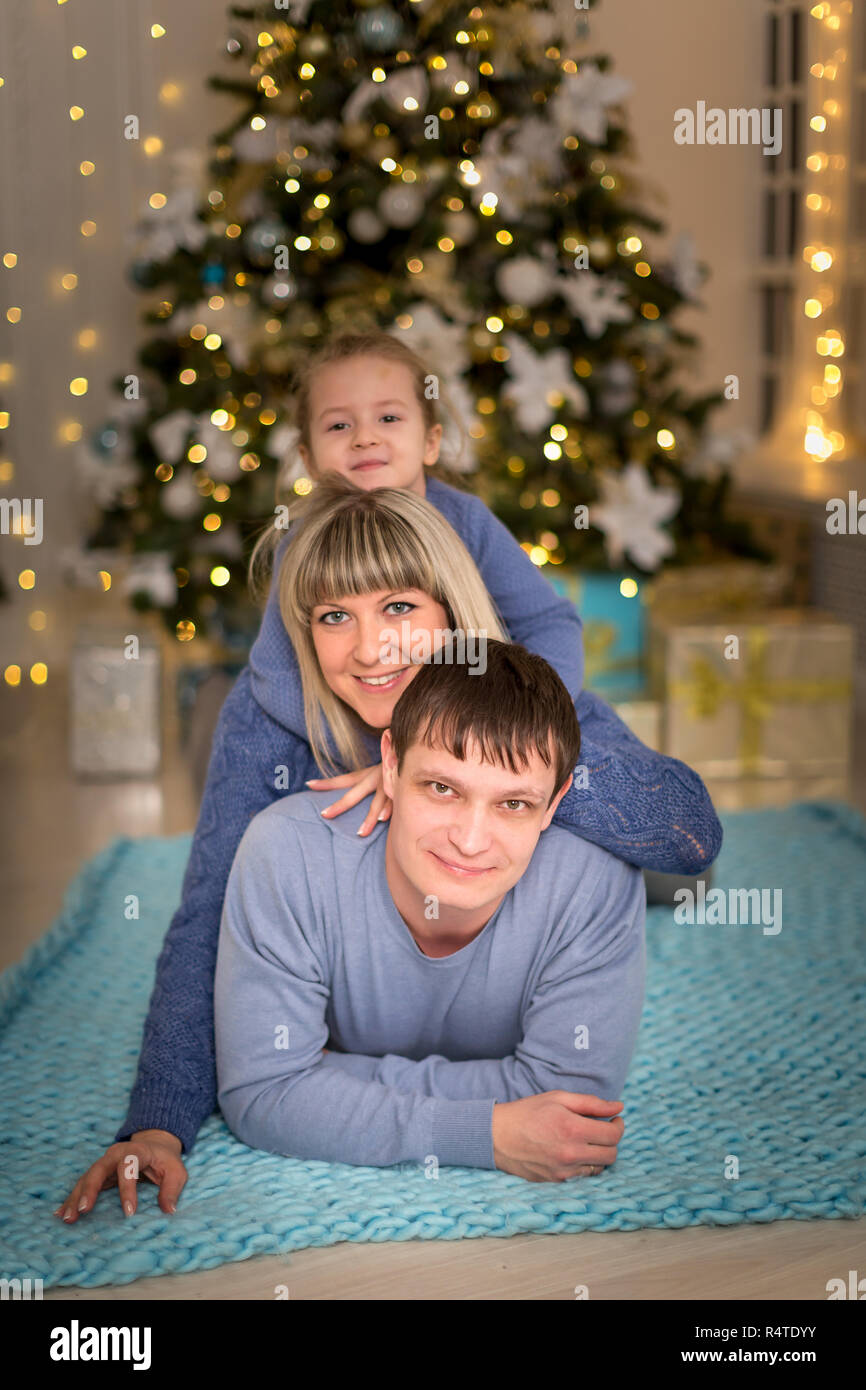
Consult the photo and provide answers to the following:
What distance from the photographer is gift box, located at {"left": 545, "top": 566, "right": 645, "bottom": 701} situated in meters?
3.08

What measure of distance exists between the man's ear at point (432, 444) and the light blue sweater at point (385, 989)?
2.03ft

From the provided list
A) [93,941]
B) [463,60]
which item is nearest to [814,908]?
[93,941]

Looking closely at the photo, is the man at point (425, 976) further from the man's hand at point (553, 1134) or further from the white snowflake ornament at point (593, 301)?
the white snowflake ornament at point (593, 301)

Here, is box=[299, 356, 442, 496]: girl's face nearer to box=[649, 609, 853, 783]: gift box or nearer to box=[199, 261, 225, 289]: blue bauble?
box=[649, 609, 853, 783]: gift box

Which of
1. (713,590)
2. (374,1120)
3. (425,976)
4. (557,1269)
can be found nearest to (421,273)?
(713,590)

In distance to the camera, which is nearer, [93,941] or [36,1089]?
[36,1089]

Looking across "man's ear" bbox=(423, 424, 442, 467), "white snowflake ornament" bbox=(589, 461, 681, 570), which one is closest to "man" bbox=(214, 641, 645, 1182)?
"man's ear" bbox=(423, 424, 442, 467)

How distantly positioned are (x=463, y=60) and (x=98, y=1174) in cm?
240

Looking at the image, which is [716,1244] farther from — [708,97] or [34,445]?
[708,97]

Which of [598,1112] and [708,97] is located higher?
[708,97]

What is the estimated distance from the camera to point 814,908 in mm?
2240

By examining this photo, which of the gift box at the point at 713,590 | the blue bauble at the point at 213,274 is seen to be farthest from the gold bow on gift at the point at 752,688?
the blue bauble at the point at 213,274

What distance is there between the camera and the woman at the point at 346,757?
148 cm

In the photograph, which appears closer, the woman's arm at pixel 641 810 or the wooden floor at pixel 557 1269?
the wooden floor at pixel 557 1269
